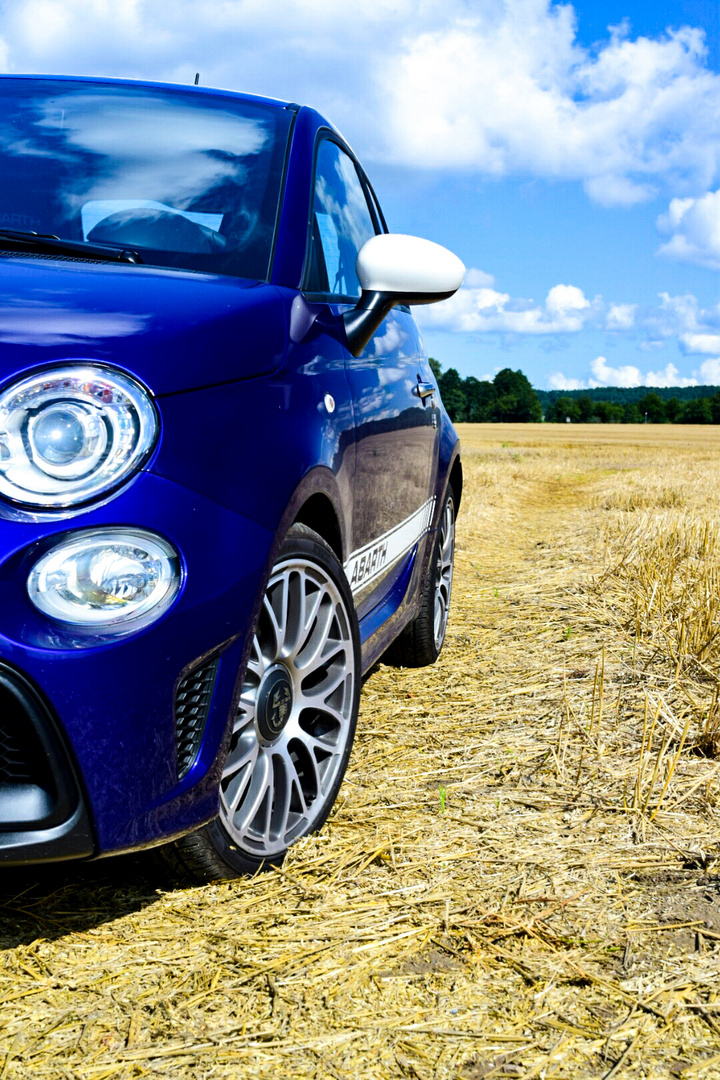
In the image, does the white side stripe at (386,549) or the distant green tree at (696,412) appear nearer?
the white side stripe at (386,549)

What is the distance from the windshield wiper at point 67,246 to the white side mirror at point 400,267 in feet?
1.93

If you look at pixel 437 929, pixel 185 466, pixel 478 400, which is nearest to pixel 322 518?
pixel 185 466

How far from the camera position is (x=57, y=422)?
5.86 feet

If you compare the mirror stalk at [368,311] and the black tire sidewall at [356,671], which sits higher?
the mirror stalk at [368,311]

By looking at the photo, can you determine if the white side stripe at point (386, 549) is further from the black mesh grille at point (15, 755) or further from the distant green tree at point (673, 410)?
the distant green tree at point (673, 410)

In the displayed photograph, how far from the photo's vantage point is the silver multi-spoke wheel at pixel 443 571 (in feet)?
15.1

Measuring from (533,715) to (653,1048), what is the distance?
197 cm

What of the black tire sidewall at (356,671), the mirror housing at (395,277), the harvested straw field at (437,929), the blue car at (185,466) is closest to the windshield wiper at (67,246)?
the blue car at (185,466)

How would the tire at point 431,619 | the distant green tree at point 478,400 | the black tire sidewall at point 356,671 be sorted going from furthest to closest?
the distant green tree at point 478,400
the tire at point 431,619
the black tire sidewall at point 356,671

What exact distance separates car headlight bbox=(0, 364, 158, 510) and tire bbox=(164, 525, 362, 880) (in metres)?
0.51

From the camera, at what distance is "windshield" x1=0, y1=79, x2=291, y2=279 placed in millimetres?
2660

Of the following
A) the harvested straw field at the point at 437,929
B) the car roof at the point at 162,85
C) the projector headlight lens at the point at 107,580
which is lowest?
the harvested straw field at the point at 437,929

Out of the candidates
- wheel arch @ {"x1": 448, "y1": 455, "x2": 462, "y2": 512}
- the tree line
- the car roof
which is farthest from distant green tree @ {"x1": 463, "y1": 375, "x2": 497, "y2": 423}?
the car roof

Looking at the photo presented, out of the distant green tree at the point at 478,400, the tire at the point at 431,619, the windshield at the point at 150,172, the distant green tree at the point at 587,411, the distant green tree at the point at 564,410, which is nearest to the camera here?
the windshield at the point at 150,172
